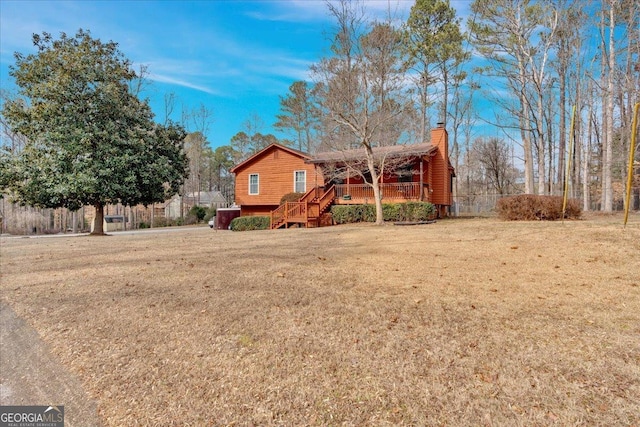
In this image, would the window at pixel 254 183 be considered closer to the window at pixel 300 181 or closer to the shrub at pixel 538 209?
the window at pixel 300 181

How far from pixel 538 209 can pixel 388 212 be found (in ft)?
21.2

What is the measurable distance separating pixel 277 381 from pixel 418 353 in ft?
3.84

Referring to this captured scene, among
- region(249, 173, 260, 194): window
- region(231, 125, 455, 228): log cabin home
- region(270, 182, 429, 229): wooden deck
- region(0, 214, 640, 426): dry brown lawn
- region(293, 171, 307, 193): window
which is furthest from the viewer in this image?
region(249, 173, 260, 194): window

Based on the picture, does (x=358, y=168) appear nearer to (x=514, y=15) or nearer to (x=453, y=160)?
(x=514, y=15)

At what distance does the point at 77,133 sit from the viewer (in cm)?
1562

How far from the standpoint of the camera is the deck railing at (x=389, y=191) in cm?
1780

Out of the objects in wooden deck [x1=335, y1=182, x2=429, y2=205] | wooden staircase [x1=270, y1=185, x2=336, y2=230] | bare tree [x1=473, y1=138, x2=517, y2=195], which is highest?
bare tree [x1=473, y1=138, x2=517, y2=195]

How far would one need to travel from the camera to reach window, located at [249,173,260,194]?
77.5 feet

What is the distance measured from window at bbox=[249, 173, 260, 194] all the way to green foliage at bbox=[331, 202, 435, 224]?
757 cm

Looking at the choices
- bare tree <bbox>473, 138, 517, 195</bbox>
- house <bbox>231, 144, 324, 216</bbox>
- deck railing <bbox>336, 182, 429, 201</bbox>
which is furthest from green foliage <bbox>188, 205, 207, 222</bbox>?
bare tree <bbox>473, 138, 517, 195</bbox>

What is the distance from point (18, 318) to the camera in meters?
4.26

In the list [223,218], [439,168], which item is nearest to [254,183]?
[223,218]

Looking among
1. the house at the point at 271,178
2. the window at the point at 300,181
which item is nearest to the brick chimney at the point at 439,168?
the house at the point at 271,178

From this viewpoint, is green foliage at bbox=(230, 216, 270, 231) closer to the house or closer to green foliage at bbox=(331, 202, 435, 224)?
green foliage at bbox=(331, 202, 435, 224)
